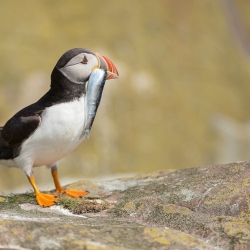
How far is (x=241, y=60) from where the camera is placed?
84.8 metres

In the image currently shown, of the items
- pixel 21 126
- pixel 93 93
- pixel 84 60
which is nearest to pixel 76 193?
pixel 21 126

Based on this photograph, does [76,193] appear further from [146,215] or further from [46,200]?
[146,215]

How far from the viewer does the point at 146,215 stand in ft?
27.3

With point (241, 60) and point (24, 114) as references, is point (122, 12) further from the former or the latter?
point (24, 114)

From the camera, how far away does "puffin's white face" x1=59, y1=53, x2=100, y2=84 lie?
9.69 metres

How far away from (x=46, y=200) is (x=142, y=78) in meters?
57.1

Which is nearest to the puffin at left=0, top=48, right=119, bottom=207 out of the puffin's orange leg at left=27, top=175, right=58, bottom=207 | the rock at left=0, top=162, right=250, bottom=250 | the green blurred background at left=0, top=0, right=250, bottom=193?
the puffin's orange leg at left=27, top=175, right=58, bottom=207

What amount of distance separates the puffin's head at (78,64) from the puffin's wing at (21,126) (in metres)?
0.83

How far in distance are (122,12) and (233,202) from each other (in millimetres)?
72776

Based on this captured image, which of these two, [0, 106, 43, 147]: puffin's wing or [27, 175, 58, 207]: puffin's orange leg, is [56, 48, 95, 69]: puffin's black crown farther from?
[27, 175, 58, 207]: puffin's orange leg

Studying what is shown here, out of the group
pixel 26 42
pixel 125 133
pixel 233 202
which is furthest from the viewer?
pixel 26 42

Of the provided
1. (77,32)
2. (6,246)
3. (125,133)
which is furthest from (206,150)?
(6,246)

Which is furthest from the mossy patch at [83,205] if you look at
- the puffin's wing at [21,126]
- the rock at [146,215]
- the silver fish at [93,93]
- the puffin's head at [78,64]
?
the puffin's head at [78,64]

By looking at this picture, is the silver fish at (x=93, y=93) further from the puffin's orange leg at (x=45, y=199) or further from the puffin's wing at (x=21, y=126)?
the puffin's orange leg at (x=45, y=199)
